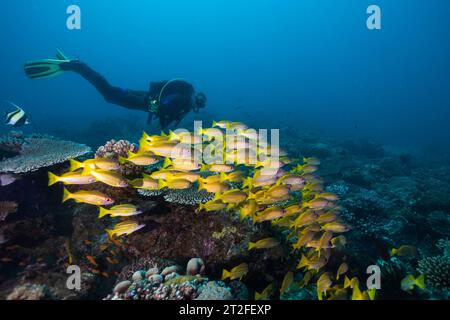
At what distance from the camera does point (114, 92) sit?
1172cm

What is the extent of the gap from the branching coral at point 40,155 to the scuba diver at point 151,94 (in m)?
3.05

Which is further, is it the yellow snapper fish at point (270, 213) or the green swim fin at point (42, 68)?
the green swim fin at point (42, 68)

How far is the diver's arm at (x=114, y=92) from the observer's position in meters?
11.4

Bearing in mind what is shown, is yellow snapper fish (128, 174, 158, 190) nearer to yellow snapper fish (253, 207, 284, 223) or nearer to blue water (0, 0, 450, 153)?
yellow snapper fish (253, 207, 284, 223)

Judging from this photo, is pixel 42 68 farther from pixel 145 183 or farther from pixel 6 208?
pixel 145 183

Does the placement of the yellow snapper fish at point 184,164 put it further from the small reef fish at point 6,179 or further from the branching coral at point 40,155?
the small reef fish at point 6,179

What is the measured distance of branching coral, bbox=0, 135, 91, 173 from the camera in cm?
524

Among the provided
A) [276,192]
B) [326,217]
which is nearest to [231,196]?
[276,192]

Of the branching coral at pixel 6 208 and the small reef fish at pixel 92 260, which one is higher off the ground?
the branching coral at pixel 6 208

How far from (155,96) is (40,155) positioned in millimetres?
4923

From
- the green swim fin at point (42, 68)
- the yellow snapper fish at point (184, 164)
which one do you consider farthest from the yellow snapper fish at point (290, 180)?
the green swim fin at point (42, 68)

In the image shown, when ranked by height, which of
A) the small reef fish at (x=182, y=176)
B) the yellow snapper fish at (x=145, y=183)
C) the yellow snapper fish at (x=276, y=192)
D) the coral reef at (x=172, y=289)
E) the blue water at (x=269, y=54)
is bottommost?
the coral reef at (x=172, y=289)
